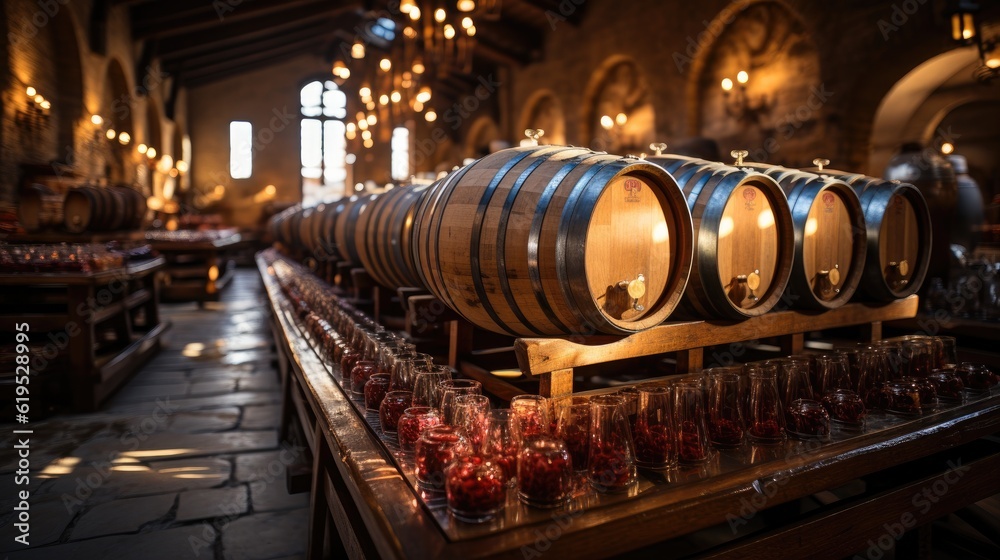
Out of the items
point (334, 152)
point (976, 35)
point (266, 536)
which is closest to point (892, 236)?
point (266, 536)

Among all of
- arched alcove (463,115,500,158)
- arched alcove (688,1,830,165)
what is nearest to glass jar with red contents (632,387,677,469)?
arched alcove (688,1,830,165)

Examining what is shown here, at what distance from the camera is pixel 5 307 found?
166 inches

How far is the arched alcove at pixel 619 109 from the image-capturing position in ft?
37.4

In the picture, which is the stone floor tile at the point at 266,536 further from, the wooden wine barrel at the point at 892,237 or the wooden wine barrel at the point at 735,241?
the wooden wine barrel at the point at 892,237

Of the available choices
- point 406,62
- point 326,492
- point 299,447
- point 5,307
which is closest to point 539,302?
point 326,492

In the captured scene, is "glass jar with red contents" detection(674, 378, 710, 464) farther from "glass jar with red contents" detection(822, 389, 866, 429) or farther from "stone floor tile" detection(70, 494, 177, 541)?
"stone floor tile" detection(70, 494, 177, 541)

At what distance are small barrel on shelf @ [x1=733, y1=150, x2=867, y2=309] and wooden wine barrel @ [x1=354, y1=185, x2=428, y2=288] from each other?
1565 mm

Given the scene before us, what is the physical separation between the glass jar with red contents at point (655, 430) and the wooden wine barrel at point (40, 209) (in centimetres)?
772

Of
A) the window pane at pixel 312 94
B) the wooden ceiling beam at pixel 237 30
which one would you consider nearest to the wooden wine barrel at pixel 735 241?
the wooden ceiling beam at pixel 237 30

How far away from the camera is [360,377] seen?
1.87 m

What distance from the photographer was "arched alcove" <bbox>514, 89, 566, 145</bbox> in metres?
13.9

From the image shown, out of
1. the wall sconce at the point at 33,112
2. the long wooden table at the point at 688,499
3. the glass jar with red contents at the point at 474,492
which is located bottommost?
the long wooden table at the point at 688,499

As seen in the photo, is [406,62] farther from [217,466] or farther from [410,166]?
[410,166]

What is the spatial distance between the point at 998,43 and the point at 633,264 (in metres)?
6.24
